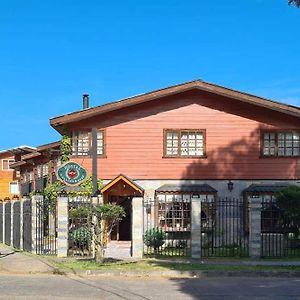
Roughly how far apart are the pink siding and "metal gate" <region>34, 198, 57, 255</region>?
4666 millimetres

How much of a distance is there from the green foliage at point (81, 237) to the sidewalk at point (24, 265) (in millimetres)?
1446

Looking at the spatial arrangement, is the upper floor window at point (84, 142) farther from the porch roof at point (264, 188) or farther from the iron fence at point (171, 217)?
the porch roof at point (264, 188)

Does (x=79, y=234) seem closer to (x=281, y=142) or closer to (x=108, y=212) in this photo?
(x=108, y=212)

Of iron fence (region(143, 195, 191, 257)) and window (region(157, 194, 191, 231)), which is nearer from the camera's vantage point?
iron fence (region(143, 195, 191, 257))

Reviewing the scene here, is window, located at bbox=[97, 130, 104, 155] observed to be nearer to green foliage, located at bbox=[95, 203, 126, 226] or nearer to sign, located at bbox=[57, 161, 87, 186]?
sign, located at bbox=[57, 161, 87, 186]

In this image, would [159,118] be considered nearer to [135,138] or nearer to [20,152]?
[135,138]

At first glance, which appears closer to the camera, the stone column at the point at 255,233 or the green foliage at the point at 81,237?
the green foliage at the point at 81,237

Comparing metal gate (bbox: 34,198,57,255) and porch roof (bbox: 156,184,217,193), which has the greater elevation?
porch roof (bbox: 156,184,217,193)

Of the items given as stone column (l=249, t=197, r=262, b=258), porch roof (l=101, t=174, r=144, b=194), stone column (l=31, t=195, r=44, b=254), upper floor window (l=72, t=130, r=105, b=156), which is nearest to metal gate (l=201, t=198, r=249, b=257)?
porch roof (l=101, t=174, r=144, b=194)

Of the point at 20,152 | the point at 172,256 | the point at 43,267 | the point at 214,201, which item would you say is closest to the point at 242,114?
the point at 214,201

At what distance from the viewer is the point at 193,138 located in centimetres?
2541

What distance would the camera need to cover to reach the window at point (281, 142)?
83.4 ft

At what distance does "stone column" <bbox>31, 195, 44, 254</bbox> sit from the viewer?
64.6 ft

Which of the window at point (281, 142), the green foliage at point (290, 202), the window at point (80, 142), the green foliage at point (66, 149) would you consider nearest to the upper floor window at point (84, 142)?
the window at point (80, 142)
